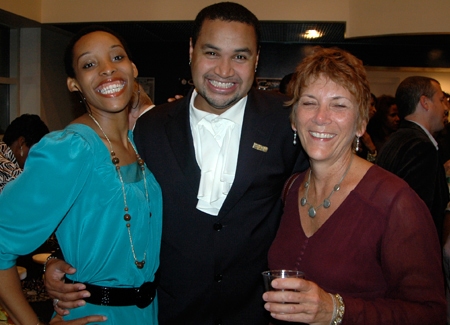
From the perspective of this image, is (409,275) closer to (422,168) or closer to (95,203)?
(95,203)

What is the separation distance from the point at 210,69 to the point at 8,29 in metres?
6.75

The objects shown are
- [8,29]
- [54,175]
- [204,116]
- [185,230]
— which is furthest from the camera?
[8,29]

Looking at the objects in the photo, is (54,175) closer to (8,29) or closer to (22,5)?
(22,5)

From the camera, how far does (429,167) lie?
11.8 feet

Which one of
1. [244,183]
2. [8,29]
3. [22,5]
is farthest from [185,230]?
[8,29]

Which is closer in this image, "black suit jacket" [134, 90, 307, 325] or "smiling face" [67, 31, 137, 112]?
"smiling face" [67, 31, 137, 112]

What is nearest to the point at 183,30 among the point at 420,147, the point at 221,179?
the point at 420,147

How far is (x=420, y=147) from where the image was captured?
365 cm

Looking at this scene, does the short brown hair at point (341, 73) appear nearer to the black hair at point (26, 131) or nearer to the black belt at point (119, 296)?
the black belt at point (119, 296)

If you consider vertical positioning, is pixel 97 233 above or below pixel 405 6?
below

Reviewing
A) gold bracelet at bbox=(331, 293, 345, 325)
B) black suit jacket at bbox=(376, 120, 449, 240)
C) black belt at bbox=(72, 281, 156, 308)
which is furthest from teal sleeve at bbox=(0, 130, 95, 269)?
black suit jacket at bbox=(376, 120, 449, 240)

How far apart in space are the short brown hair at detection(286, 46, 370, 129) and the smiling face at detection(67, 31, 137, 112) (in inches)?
28.9

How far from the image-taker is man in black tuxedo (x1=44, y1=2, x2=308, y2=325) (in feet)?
6.91

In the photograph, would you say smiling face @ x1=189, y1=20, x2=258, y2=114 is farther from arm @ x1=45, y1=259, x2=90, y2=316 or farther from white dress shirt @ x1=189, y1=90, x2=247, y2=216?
arm @ x1=45, y1=259, x2=90, y2=316
